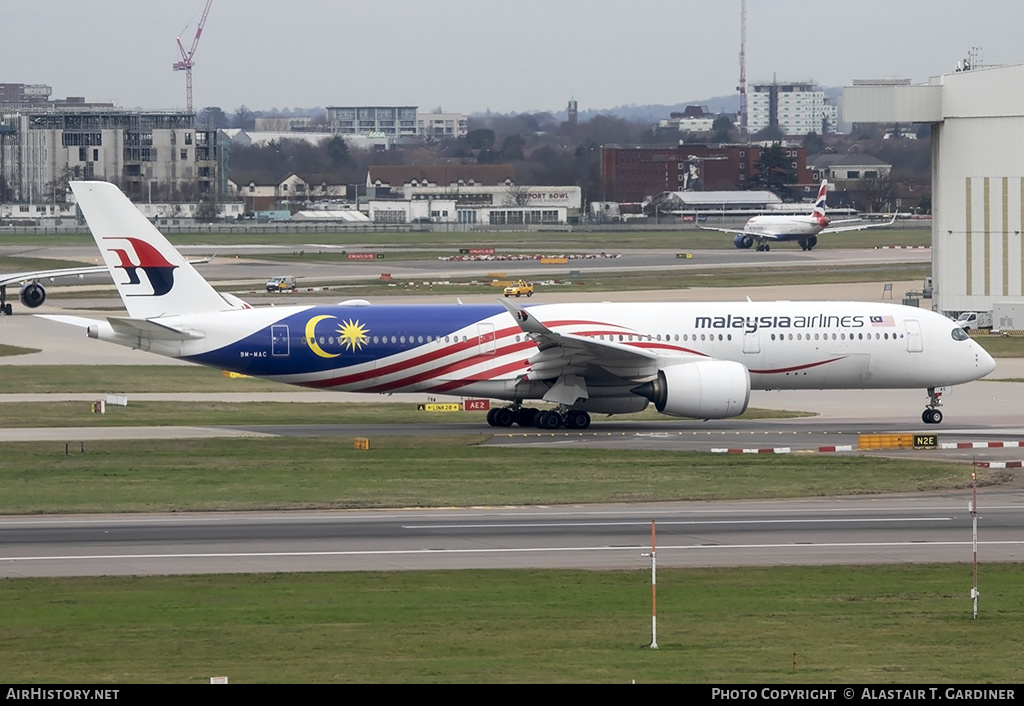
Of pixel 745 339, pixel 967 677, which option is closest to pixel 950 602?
pixel 967 677

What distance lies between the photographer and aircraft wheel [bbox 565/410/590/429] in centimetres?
4519

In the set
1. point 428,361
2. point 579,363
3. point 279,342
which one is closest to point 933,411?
point 579,363

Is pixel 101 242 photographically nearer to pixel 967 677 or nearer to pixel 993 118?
pixel 967 677

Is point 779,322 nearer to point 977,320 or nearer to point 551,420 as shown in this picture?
point 551,420

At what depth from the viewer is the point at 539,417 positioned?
150ft

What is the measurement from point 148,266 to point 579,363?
13.1 m

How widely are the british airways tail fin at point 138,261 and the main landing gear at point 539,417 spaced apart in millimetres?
9176

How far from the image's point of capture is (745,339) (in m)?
45.6

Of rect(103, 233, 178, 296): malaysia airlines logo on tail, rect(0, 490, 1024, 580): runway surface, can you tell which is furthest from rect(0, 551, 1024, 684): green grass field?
rect(103, 233, 178, 296): malaysia airlines logo on tail

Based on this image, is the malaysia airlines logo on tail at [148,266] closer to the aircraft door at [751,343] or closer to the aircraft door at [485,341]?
the aircraft door at [485,341]

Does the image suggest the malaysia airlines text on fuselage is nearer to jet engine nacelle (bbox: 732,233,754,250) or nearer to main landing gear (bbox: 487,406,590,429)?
main landing gear (bbox: 487,406,590,429)

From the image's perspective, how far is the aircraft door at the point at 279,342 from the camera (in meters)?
44.6

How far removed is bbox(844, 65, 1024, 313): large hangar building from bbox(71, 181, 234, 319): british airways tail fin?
39855 millimetres

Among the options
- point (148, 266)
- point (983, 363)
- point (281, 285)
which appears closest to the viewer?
point (148, 266)
